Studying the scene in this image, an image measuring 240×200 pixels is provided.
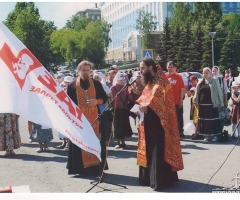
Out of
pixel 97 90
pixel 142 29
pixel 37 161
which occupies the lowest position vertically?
pixel 37 161

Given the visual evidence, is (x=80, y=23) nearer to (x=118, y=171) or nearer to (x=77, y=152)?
(x=118, y=171)

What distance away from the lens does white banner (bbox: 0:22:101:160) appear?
3328mm

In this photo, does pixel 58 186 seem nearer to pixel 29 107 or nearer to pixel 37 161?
pixel 37 161

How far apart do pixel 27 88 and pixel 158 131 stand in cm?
288

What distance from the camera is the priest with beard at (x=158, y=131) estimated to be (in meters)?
5.89

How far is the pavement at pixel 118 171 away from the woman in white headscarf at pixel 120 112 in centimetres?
26

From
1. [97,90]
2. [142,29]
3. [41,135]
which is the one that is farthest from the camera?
[142,29]

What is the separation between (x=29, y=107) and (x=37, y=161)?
16.2 feet

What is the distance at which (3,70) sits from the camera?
3324 millimetres

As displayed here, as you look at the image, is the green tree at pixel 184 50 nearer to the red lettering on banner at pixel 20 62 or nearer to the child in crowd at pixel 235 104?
the child in crowd at pixel 235 104

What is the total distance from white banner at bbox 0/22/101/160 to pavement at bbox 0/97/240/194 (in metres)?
2.78

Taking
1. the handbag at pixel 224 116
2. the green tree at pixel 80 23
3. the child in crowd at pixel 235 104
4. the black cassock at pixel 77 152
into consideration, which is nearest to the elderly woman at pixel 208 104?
the handbag at pixel 224 116
